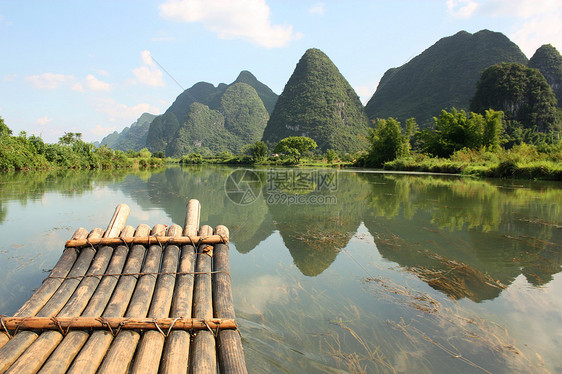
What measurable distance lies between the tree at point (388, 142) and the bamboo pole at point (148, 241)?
39.2 meters

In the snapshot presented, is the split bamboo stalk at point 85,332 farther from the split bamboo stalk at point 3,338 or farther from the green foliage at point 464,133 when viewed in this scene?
the green foliage at point 464,133

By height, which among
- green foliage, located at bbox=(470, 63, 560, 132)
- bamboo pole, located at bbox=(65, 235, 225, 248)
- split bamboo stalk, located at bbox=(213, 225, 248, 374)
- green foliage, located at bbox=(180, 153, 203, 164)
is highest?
green foliage, located at bbox=(470, 63, 560, 132)

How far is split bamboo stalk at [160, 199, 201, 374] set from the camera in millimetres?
2100

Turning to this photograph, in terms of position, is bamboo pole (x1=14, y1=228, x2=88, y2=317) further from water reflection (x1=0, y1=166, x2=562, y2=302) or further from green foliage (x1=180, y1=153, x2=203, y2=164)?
green foliage (x1=180, y1=153, x2=203, y2=164)

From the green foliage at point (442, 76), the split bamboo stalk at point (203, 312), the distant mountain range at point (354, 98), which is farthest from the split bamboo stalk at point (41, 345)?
the distant mountain range at point (354, 98)

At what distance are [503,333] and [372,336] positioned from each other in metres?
1.25

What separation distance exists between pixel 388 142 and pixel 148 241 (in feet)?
133

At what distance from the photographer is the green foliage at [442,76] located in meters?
103

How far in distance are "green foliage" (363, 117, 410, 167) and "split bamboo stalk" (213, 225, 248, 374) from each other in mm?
39346

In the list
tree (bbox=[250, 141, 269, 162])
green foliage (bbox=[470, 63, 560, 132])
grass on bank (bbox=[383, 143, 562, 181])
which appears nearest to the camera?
grass on bank (bbox=[383, 143, 562, 181])

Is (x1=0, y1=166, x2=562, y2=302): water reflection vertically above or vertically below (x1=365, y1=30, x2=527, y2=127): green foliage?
below

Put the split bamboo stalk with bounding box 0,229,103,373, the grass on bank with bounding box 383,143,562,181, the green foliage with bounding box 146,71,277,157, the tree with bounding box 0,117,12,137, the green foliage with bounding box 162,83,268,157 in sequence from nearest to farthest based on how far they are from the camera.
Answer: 1. the split bamboo stalk with bounding box 0,229,103,373
2. the grass on bank with bounding box 383,143,562,181
3. the tree with bounding box 0,117,12,137
4. the green foliage with bounding box 162,83,268,157
5. the green foliage with bounding box 146,71,277,157

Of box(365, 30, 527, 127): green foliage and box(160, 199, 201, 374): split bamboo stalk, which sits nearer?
box(160, 199, 201, 374): split bamboo stalk

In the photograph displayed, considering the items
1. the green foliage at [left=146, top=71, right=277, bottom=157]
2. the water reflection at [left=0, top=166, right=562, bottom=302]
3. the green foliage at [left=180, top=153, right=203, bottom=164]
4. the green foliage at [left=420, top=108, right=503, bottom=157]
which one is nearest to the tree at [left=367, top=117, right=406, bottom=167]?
the green foliage at [left=420, top=108, right=503, bottom=157]
